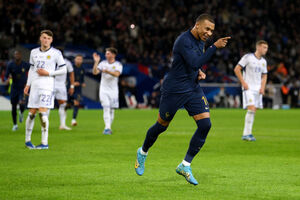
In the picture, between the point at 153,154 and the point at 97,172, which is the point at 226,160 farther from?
the point at 97,172

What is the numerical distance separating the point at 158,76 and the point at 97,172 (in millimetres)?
28112

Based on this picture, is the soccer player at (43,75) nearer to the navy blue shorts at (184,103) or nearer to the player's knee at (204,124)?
the navy blue shorts at (184,103)

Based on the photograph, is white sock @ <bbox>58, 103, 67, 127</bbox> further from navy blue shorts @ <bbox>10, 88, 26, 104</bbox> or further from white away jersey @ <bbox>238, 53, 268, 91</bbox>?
white away jersey @ <bbox>238, 53, 268, 91</bbox>

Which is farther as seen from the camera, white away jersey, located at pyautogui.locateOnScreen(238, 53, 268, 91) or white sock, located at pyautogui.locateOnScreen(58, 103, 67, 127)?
white sock, located at pyautogui.locateOnScreen(58, 103, 67, 127)

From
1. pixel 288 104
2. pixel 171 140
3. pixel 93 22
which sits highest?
pixel 93 22

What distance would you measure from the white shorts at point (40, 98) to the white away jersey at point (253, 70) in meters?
5.51

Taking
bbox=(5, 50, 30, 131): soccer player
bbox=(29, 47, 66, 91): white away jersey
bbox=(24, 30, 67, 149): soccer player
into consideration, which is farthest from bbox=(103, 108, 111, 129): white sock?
bbox=(29, 47, 66, 91): white away jersey

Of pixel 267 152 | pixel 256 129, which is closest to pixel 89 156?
pixel 267 152

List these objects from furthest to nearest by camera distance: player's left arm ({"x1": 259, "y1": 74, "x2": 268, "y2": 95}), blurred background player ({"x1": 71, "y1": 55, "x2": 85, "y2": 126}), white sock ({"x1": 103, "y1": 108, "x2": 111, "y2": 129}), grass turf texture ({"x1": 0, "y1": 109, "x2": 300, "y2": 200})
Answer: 1. blurred background player ({"x1": 71, "y1": 55, "x2": 85, "y2": 126})
2. white sock ({"x1": 103, "y1": 108, "x2": 111, "y2": 129})
3. player's left arm ({"x1": 259, "y1": 74, "x2": 268, "y2": 95})
4. grass turf texture ({"x1": 0, "y1": 109, "x2": 300, "y2": 200})

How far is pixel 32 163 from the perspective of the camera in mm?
9273

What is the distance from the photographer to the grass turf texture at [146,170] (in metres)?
6.66

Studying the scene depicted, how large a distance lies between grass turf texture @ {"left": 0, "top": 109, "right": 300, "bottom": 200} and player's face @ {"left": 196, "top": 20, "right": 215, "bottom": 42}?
198 cm

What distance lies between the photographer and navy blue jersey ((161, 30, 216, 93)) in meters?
7.38

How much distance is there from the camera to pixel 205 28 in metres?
7.45
